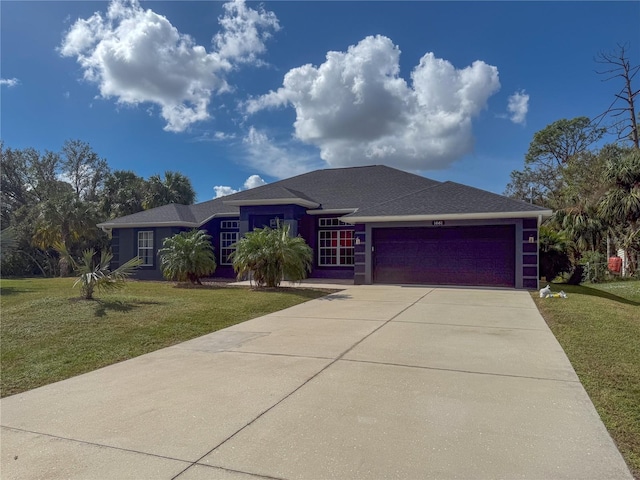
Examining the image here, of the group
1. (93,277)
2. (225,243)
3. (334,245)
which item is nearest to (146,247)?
(225,243)

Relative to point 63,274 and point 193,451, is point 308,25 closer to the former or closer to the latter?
point 193,451

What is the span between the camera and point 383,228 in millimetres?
16656

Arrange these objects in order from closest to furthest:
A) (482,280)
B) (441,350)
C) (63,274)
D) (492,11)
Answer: (441,350)
(492,11)
(482,280)
(63,274)

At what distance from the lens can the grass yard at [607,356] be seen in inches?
148

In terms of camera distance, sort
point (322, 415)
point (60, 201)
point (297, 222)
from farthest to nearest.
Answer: point (60, 201)
point (297, 222)
point (322, 415)

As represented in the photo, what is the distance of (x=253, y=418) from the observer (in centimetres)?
396

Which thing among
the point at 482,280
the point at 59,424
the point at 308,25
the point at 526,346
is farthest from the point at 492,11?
the point at 59,424

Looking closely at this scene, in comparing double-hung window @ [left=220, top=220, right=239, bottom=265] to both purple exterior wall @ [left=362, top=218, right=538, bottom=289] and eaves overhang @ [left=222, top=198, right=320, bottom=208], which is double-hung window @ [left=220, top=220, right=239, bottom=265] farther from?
purple exterior wall @ [left=362, top=218, right=538, bottom=289]

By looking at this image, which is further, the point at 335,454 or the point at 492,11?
the point at 492,11

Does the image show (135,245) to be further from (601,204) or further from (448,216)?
(601,204)

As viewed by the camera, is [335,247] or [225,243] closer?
[335,247]

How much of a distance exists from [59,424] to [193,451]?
159 cm

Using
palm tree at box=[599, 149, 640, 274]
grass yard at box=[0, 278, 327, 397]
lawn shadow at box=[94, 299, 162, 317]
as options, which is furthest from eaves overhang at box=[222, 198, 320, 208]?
palm tree at box=[599, 149, 640, 274]

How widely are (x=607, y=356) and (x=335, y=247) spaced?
13.4 m
